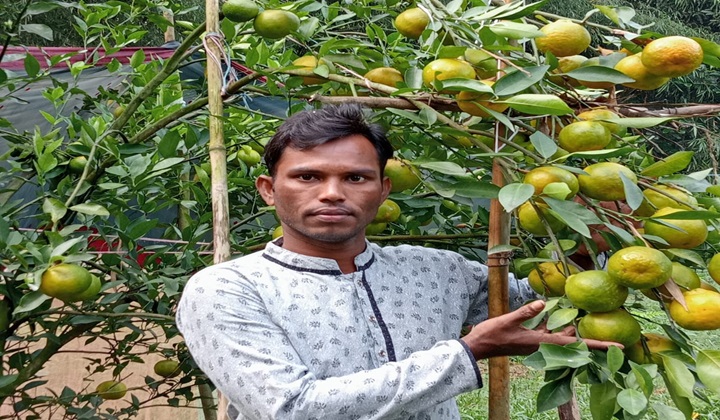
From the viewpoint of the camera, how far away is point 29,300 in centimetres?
124

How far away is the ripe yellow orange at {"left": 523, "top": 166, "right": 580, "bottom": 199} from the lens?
0.94 metres

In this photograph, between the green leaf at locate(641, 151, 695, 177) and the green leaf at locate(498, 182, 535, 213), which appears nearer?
the green leaf at locate(498, 182, 535, 213)

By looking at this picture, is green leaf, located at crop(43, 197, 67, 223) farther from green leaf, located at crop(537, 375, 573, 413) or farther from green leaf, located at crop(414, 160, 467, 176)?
green leaf, located at crop(537, 375, 573, 413)

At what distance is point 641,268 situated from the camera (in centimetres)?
85

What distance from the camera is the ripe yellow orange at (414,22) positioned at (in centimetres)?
119

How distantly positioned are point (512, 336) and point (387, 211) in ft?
1.38

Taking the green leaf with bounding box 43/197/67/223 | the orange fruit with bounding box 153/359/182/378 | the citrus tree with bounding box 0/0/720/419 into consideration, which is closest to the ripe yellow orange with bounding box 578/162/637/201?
the citrus tree with bounding box 0/0/720/419

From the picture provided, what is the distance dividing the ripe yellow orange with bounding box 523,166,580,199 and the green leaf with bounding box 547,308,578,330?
138 mm

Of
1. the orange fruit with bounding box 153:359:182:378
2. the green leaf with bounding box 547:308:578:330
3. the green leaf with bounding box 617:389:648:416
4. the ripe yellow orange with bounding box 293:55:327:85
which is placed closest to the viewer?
the green leaf with bounding box 617:389:648:416

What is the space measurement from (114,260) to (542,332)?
842 mm

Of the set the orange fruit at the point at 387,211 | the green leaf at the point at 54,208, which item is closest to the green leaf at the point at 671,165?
the orange fruit at the point at 387,211

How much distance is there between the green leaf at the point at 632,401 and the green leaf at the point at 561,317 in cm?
11

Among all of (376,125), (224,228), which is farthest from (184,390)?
(376,125)

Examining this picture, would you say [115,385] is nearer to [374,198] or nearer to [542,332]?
[374,198]
